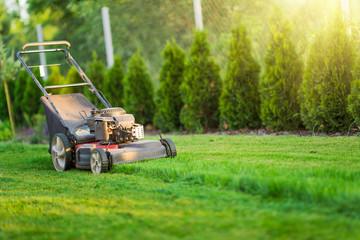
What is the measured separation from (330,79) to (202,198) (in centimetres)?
438

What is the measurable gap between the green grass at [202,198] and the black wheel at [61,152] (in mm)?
230

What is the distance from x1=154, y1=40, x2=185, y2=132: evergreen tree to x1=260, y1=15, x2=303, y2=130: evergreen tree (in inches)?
107

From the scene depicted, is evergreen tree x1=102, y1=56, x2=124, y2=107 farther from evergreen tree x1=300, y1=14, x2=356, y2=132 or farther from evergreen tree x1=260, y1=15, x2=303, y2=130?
evergreen tree x1=300, y1=14, x2=356, y2=132

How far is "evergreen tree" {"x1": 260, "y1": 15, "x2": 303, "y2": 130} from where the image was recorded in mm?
7746

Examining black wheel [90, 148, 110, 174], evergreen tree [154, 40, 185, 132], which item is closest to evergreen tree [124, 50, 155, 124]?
evergreen tree [154, 40, 185, 132]

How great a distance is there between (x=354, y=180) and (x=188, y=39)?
32.2 feet

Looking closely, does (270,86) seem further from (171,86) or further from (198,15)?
(198,15)

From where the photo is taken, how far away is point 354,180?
3.42m

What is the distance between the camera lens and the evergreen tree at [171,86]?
10078 millimetres

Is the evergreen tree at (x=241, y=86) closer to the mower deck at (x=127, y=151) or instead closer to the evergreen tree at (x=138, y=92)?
the evergreen tree at (x=138, y=92)

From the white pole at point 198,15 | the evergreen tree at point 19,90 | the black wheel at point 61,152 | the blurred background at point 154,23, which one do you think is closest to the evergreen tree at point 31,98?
the blurred background at point 154,23

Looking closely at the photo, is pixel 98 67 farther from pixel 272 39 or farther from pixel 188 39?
pixel 272 39

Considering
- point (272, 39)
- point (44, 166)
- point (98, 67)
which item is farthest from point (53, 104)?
point (98, 67)

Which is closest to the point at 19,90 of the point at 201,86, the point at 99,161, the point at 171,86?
the point at 171,86
